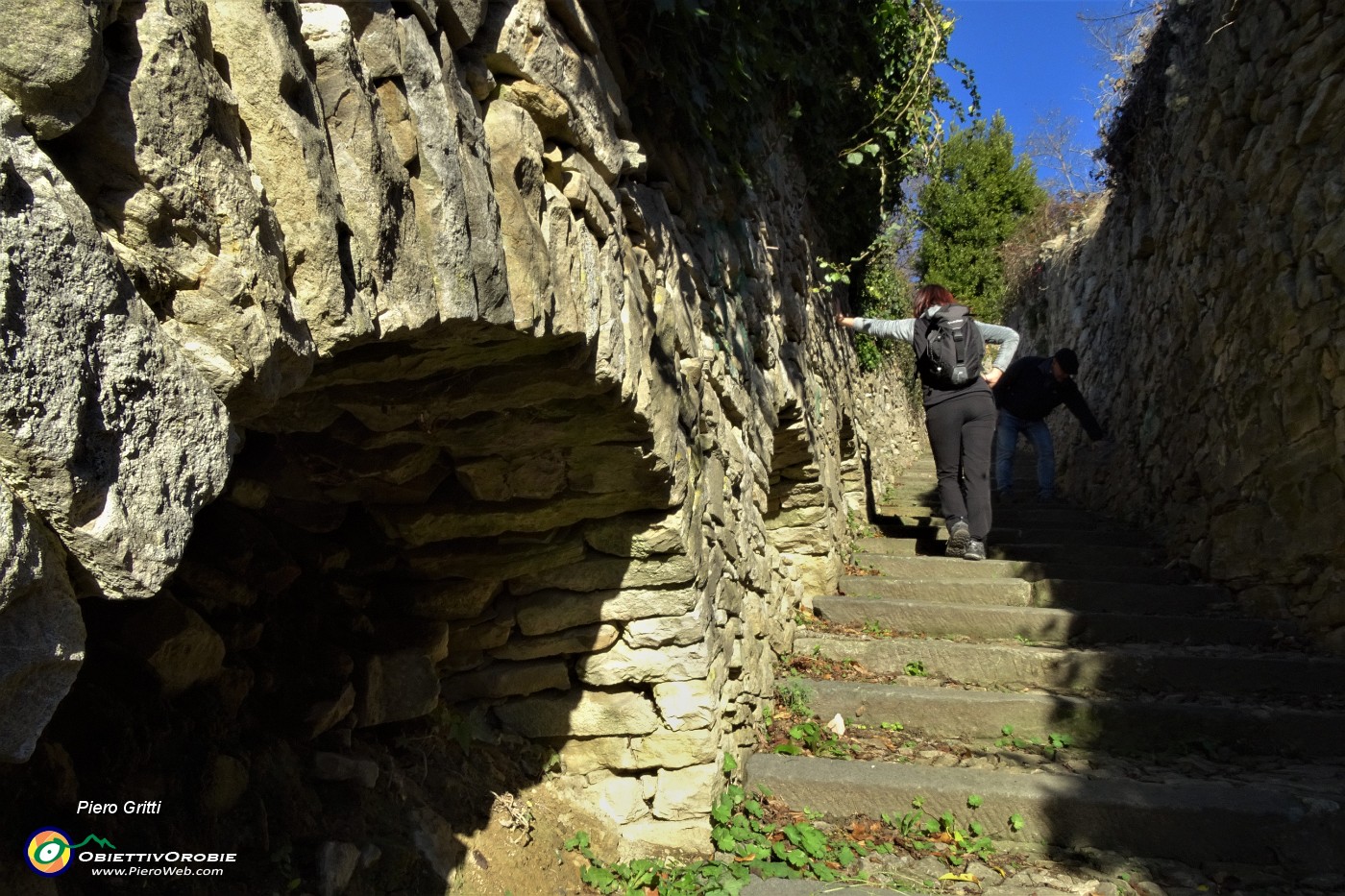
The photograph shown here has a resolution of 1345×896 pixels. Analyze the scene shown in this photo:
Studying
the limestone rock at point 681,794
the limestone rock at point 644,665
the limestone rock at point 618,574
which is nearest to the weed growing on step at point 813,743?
the limestone rock at point 681,794

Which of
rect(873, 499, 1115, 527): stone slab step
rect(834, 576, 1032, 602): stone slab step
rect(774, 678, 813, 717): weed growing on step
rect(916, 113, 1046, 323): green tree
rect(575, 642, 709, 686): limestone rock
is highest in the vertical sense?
rect(916, 113, 1046, 323): green tree

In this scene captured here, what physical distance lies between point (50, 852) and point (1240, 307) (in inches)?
196

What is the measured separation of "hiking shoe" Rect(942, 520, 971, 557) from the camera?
539 centimetres

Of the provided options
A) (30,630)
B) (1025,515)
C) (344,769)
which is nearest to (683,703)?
(344,769)

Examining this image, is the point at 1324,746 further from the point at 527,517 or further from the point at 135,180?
the point at 135,180

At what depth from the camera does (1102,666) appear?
4133 mm

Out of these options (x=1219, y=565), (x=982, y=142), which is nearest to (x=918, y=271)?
(x=982, y=142)

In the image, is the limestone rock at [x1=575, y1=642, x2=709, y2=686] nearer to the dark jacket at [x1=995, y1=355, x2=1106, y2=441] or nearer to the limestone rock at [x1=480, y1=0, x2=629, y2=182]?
the limestone rock at [x1=480, y1=0, x2=629, y2=182]

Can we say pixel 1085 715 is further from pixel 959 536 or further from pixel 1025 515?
pixel 1025 515

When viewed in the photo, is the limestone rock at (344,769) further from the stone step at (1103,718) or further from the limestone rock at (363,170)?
the stone step at (1103,718)

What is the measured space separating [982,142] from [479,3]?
15.3 metres

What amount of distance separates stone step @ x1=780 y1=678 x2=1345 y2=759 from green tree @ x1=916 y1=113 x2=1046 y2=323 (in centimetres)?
1153

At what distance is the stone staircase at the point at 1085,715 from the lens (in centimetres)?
307

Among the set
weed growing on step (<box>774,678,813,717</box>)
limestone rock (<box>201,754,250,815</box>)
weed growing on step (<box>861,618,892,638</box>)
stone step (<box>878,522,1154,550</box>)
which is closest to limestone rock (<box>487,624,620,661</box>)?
limestone rock (<box>201,754,250,815</box>)
